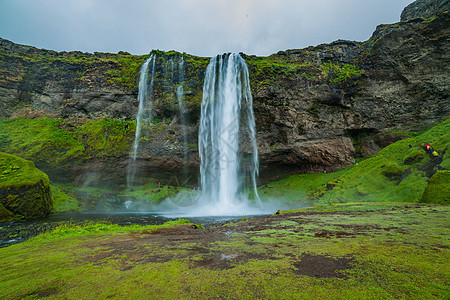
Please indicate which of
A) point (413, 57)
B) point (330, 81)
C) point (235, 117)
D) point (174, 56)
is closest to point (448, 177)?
point (235, 117)

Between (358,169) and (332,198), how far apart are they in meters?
5.98

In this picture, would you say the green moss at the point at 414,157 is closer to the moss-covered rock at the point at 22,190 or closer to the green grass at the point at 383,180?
the green grass at the point at 383,180

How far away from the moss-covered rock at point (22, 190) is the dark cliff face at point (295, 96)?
11029 mm

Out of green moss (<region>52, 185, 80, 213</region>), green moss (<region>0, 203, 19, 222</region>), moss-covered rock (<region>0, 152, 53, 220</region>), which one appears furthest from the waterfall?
green moss (<region>0, 203, 19, 222</region>)

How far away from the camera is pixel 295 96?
27656mm

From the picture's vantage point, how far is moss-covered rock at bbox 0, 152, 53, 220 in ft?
44.9

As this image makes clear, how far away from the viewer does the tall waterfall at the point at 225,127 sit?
86.3 feet

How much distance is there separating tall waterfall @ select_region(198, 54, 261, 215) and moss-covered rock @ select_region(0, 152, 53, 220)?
16.2 meters

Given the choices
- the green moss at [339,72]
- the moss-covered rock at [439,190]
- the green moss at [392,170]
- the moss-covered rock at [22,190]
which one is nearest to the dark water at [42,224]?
the moss-covered rock at [22,190]

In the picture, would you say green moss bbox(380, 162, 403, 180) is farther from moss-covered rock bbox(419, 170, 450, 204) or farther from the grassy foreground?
the grassy foreground

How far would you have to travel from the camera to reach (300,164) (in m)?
30.0

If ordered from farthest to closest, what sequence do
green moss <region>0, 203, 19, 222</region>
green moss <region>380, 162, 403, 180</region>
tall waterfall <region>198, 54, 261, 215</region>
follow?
tall waterfall <region>198, 54, 261, 215</region> < green moss <region>380, 162, 403, 180</region> < green moss <region>0, 203, 19, 222</region>

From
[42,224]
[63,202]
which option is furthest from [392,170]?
[63,202]

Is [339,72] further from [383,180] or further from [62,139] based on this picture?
[62,139]
